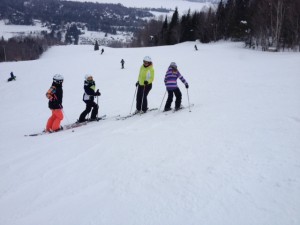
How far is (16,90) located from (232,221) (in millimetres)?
25884

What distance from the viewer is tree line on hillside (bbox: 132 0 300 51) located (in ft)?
122

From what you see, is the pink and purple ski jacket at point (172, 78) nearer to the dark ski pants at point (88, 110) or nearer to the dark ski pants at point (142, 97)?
the dark ski pants at point (142, 97)

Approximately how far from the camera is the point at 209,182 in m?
4.31

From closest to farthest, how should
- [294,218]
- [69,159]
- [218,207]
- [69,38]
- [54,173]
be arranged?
1. [294,218]
2. [218,207]
3. [54,173]
4. [69,159]
5. [69,38]

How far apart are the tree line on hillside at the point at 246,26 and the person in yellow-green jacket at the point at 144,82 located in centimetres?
3234

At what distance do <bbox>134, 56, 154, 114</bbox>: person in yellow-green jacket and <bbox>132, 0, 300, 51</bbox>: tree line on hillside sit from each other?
3234cm

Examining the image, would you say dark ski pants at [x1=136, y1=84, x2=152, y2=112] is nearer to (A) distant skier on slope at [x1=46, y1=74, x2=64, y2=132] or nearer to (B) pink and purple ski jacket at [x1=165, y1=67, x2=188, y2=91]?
(B) pink and purple ski jacket at [x1=165, y1=67, x2=188, y2=91]

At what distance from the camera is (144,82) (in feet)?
31.5

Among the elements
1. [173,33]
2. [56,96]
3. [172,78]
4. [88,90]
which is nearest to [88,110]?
[88,90]

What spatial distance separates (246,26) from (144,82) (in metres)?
47.7

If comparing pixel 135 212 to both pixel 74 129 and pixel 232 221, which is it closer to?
pixel 232 221

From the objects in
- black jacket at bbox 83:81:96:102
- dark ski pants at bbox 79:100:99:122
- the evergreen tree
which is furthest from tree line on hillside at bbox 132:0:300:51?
black jacket at bbox 83:81:96:102

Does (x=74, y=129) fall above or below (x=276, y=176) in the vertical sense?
below

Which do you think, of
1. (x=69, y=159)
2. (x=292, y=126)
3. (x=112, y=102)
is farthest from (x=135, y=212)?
(x=112, y=102)
